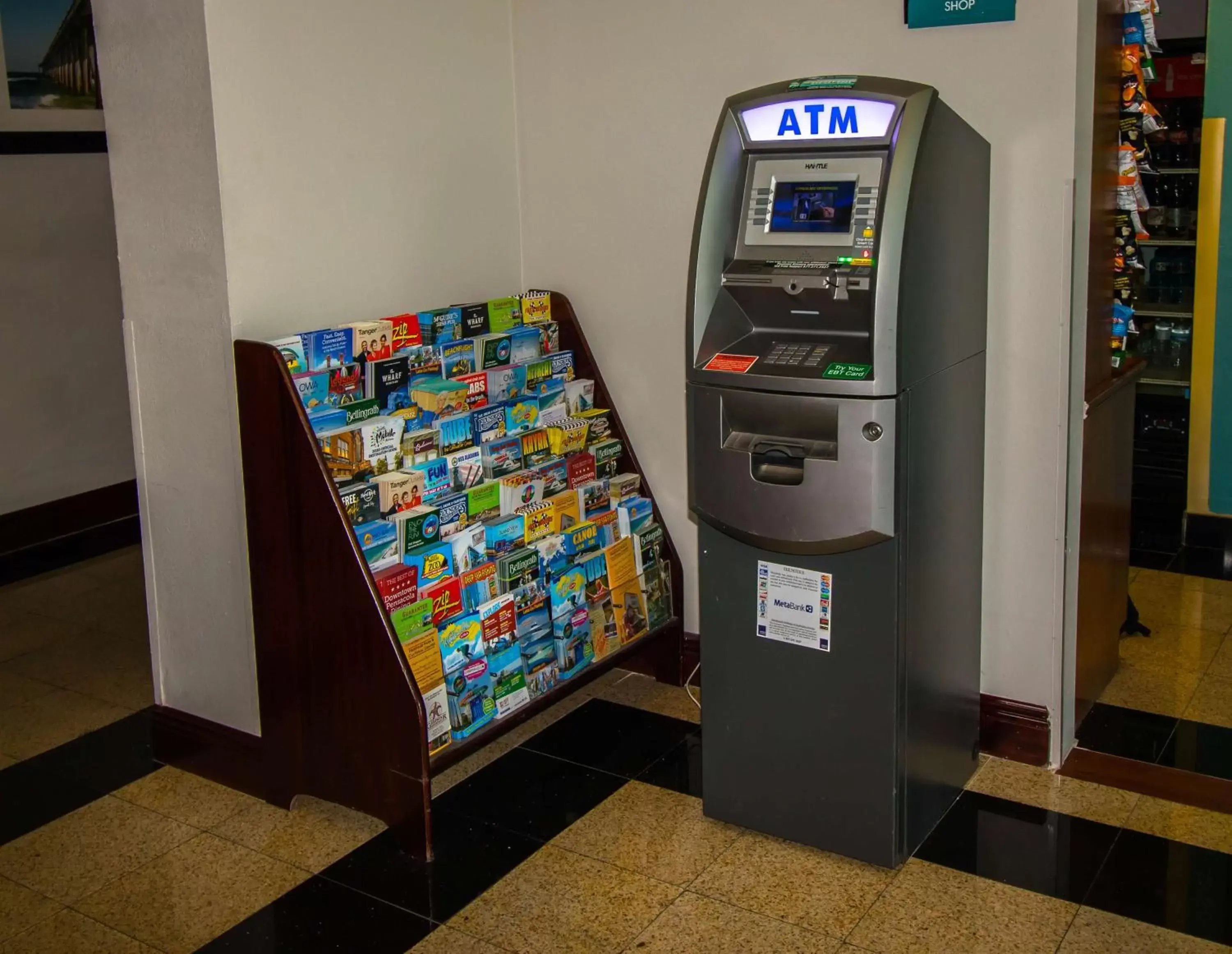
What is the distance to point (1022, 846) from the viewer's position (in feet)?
10.4

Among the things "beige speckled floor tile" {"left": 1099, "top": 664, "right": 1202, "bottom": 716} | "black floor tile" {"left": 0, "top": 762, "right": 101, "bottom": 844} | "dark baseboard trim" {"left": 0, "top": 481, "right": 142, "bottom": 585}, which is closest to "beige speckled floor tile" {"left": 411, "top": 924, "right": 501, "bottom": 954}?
"black floor tile" {"left": 0, "top": 762, "right": 101, "bottom": 844}

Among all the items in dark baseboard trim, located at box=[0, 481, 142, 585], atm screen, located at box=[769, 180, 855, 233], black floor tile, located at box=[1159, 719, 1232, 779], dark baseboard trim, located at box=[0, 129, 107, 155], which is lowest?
black floor tile, located at box=[1159, 719, 1232, 779]

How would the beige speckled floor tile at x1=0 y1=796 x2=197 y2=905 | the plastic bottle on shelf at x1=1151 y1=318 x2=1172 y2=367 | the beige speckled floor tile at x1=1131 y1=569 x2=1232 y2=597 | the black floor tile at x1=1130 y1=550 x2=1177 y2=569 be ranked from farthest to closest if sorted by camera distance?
1. the plastic bottle on shelf at x1=1151 y1=318 x2=1172 y2=367
2. the black floor tile at x1=1130 y1=550 x2=1177 y2=569
3. the beige speckled floor tile at x1=1131 y1=569 x2=1232 y2=597
4. the beige speckled floor tile at x1=0 y1=796 x2=197 y2=905

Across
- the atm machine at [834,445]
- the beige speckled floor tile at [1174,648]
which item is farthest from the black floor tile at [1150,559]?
the atm machine at [834,445]

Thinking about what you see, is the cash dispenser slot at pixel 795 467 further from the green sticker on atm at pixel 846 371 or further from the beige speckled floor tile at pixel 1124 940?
the beige speckled floor tile at pixel 1124 940

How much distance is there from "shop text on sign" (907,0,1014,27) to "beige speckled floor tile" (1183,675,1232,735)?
6.94 ft

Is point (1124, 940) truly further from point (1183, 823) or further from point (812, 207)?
point (812, 207)

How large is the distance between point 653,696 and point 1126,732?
1.42m

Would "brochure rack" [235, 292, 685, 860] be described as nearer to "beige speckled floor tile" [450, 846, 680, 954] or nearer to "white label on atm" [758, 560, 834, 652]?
"beige speckled floor tile" [450, 846, 680, 954]

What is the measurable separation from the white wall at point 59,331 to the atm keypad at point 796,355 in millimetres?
3665

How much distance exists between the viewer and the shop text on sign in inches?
127

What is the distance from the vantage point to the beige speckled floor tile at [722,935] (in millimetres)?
2789

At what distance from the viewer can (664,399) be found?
13.5 feet

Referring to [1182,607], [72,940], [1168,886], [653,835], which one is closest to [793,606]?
[653,835]
